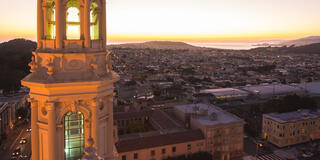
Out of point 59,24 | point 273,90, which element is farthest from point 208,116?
point 273,90

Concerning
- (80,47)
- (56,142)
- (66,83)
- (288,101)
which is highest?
(80,47)

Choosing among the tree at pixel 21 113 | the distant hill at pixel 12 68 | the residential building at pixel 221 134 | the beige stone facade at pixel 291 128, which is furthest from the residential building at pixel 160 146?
the distant hill at pixel 12 68

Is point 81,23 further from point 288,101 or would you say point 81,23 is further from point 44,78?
point 288,101

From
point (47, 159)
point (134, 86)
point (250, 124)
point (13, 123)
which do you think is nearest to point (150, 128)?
point (250, 124)

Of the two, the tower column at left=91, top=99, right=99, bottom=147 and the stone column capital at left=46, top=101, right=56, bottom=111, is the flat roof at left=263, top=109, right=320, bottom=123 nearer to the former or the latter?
the tower column at left=91, top=99, right=99, bottom=147

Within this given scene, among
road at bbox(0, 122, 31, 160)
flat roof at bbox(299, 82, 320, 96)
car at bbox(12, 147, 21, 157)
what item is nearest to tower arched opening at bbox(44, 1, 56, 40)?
road at bbox(0, 122, 31, 160)
